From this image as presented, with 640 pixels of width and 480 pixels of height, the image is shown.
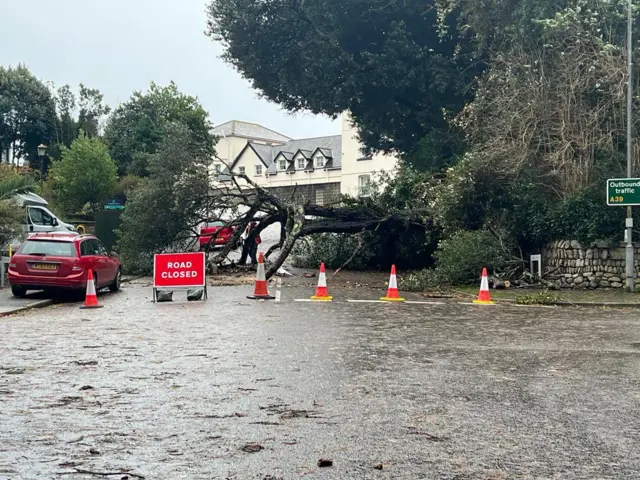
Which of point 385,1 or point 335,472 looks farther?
point 385,1

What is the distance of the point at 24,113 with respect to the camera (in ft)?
200

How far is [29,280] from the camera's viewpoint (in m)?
16.4

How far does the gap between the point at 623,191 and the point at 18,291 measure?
595 inches

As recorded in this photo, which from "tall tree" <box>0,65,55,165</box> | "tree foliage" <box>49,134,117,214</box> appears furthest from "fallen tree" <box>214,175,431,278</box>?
"tall tree" <box>0,65,55,165</box>

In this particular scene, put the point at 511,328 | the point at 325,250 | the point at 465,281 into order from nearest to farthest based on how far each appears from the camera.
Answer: the point at 511,328 → the point at 465,281 → the point at 325,250

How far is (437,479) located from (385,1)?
2655 centimetres

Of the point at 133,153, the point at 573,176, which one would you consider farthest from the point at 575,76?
the point at 133,153

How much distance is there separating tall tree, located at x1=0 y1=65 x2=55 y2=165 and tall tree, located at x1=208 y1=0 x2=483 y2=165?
36.1 m

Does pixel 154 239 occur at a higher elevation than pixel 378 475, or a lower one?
higher

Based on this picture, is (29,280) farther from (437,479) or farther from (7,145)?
(7,145)

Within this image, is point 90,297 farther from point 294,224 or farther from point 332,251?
point 332,251

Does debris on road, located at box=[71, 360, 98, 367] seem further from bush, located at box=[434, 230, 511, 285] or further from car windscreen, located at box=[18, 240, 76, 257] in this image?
bush, located at box=[434, 230, 511, 285]

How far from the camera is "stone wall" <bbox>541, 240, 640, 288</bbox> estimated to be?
19188 mm

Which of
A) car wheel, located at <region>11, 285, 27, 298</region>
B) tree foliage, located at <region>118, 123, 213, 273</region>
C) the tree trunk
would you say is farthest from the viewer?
tree foliage, located at <region>118, 123, 213, 273</region>
